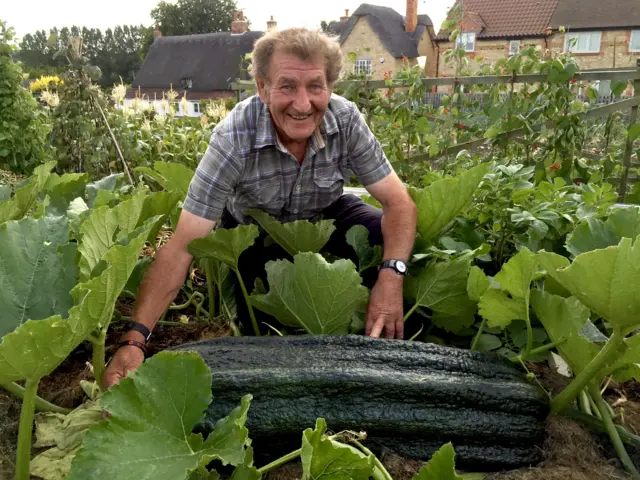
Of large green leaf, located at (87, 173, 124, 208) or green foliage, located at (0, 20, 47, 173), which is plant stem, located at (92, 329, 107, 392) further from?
green foliage, located at (0, 20, 47, 173)

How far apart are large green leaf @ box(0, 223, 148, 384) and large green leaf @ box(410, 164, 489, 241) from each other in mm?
1096

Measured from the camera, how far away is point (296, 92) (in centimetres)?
204

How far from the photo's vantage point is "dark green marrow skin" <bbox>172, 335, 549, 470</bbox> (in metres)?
1.49

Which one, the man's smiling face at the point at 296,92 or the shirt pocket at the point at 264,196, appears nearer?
the man's smiling face at the point at 296,92

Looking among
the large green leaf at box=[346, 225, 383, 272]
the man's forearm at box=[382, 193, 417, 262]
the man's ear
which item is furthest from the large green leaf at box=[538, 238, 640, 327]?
the man's ear

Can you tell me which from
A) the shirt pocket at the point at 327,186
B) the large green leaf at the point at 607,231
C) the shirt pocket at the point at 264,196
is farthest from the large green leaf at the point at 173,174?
the large green leaf at the point at 607,231

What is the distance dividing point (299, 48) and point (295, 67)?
2.4 inches

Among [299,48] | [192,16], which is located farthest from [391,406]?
[192,16]

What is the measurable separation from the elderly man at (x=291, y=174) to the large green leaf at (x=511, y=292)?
361mm

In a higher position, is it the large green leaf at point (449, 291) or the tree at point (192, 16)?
the tree at point (192, 16)

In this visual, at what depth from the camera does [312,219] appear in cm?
252

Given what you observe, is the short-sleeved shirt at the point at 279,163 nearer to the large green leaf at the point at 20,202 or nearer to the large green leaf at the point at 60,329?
the large green leaf at the point at 20,202

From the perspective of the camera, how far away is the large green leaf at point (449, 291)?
183cm

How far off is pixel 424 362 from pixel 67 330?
0.88m
